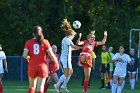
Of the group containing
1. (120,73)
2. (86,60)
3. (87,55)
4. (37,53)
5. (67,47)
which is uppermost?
(37,53)

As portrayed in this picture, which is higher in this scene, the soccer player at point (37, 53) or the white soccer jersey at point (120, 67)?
the soccer player at point (37, 53)

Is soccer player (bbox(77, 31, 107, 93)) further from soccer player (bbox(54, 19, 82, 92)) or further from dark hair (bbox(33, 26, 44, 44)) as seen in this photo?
dark hair (bbox(33, 26, 44, 44))

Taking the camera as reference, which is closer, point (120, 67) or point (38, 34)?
point (38, 34)

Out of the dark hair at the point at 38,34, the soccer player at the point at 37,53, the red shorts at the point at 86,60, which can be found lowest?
the red shorts at the point at 86,60

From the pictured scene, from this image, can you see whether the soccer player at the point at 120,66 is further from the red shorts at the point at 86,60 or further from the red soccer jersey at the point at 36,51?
the red soccer jersey at the point at 36,51

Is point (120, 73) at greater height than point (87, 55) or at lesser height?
lesser

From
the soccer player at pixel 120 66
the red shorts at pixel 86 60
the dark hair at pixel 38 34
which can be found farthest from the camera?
the red shorts at pixel 86 60

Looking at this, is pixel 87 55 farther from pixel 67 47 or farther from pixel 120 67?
pixel 120 67

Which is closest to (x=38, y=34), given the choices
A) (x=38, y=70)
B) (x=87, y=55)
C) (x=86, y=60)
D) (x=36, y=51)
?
(x=36, y=51)

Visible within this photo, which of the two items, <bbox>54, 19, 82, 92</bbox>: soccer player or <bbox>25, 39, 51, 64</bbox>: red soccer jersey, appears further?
<bbox>54, 19, 82, 92</bbox>: soccer player

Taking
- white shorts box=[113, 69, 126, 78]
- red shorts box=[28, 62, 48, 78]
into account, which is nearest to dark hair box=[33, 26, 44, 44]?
red shorts box=[28, 62, 48, 78]

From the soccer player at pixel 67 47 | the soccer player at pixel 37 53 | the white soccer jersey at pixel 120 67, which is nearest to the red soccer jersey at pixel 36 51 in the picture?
the soccer player at pixel 37 53

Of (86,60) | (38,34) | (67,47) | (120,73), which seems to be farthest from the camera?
(67,47)

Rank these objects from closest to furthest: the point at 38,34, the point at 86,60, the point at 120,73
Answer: the point at 38,34, the point at 120,73, the point at 86,60
